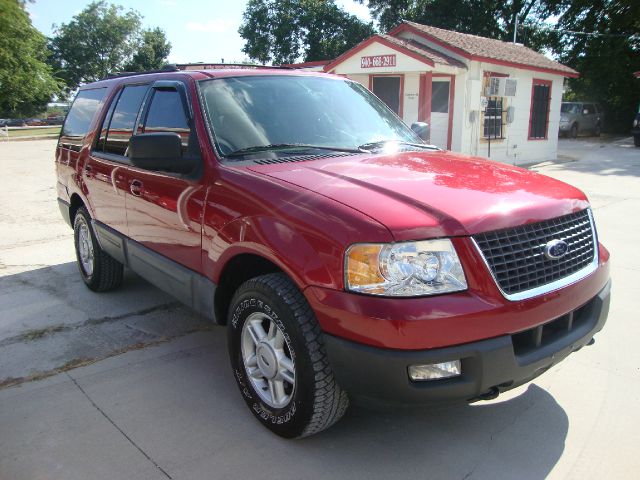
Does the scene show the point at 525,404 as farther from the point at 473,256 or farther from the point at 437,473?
the point at 473,256

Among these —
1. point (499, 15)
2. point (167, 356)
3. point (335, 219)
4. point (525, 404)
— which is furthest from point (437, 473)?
point (499, 15)

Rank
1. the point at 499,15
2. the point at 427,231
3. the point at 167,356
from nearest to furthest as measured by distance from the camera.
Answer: the point at 427,231 → the point at 167,356 → the point at 499,15

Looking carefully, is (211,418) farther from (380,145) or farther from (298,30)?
(298,30)

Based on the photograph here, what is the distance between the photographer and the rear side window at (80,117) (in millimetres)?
4941

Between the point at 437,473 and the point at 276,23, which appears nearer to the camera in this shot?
the point at 437,473

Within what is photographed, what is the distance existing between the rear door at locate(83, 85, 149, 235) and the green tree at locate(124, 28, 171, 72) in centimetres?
6324

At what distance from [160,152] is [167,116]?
0.68 meters

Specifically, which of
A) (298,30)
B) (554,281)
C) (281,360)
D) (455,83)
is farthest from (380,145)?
(298,30)

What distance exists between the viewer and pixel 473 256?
7.58 feet

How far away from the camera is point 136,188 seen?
3.90 metres

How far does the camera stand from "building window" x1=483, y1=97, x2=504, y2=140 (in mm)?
16328

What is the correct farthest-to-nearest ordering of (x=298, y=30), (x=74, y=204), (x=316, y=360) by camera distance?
(x=298, y=30) < (x=74, y=204) < (x=316, y=360)

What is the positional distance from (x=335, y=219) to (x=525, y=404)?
172cm

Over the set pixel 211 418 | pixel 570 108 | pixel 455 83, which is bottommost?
pixel 211 418
